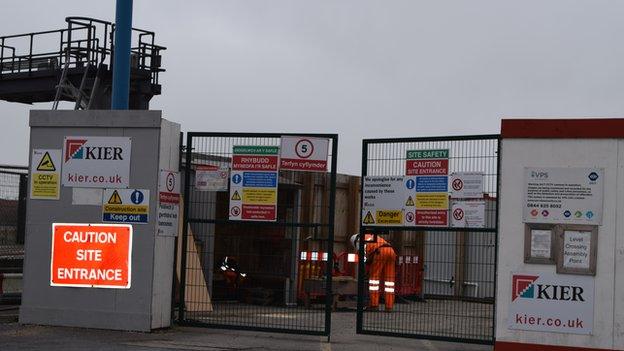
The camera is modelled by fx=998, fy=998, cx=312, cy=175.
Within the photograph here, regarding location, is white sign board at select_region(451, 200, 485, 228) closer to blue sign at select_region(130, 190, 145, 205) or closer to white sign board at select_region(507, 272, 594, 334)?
white sign board at select_region(507, 272, 594, 334)

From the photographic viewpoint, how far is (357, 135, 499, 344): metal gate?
1388cm

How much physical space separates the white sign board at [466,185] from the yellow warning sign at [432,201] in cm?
16

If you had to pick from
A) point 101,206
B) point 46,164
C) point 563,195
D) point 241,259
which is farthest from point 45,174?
point 563,195

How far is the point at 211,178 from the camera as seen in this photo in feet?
50.0

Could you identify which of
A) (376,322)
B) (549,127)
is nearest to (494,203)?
(549,127)

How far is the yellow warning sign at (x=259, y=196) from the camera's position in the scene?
1491cm

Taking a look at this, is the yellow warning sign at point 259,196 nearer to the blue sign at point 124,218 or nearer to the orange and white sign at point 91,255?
the blue sign at point 124,218

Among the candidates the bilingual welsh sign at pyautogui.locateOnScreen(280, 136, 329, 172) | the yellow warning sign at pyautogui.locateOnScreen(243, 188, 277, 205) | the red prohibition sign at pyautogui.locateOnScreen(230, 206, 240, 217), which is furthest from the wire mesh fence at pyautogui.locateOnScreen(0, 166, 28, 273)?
the bilingual welsh sign at pyautogui.locateOnScreen(280, 136, 329, 172)

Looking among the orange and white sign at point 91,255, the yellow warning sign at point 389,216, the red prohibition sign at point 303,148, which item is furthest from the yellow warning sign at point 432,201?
the orange and white sign at point 91,255

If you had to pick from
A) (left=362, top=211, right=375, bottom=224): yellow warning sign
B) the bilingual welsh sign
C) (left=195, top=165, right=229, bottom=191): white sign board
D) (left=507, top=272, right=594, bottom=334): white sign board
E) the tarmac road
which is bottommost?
the tarmac road

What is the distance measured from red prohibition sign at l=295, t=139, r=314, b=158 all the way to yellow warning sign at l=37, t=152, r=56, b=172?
3.93 metres

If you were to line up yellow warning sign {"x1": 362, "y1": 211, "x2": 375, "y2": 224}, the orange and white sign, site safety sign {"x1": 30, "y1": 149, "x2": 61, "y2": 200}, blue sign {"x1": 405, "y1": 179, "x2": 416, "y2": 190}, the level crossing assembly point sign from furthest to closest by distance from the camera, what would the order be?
1. site safety sign {"x1": 30, "y1": 149, "x2": 61, "y2": 200}
2. the orange and white sign
3. the level crossing assembly point sign
4. yellow warning sign {"x1": 362, "y1": 211, "x2": 375, "y2": 224}
5. blue sign {"x1": 405, "y1": 179, "x2": 416, "y2": 190}

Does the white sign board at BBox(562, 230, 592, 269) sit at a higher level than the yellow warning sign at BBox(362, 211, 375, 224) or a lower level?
lower

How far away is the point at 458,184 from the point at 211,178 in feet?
12.5
